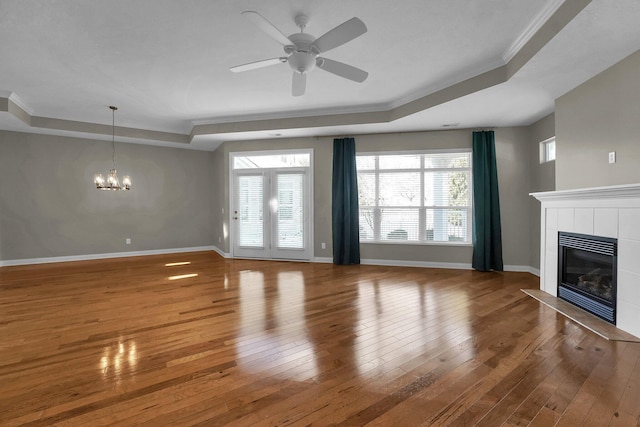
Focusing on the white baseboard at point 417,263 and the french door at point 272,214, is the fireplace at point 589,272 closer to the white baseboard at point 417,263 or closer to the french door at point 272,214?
the white baseboard at point 417,263

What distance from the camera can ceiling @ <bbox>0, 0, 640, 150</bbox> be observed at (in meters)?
2.47

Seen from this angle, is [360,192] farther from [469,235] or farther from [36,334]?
[36,334]

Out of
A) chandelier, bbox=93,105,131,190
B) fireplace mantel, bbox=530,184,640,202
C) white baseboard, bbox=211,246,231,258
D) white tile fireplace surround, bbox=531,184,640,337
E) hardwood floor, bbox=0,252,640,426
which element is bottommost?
hardwood floor, bbox=0,252,640,426

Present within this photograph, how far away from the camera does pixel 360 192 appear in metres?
5.88

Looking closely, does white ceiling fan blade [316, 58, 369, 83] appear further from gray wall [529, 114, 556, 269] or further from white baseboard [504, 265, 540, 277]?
white baseboard [504, 265, 540, 277]

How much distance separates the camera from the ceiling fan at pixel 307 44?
2.14 metres

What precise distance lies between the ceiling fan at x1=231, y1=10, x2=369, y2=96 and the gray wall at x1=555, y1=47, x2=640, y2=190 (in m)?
2.57

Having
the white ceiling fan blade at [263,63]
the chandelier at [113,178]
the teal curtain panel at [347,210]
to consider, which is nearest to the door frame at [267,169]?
the teal curtain panel at [347,210]

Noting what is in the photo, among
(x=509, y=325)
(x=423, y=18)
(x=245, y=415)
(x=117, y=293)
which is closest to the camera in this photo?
(x=245, y=415)

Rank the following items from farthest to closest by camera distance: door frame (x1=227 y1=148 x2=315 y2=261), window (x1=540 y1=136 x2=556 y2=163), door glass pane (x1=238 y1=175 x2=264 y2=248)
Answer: door glass pane (x1=238 y1=175 x2=264 y2=248)
door frame (x1=227 y1=148 x2=315 y2=261)
window (x1=540 y1=136 x2=556 y2=163)

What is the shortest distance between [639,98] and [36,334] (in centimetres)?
600

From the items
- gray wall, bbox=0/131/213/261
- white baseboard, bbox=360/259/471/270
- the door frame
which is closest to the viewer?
white baseboard, bbox=360/259/471/270

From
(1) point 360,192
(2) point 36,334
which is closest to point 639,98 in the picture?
(1) point 360,192

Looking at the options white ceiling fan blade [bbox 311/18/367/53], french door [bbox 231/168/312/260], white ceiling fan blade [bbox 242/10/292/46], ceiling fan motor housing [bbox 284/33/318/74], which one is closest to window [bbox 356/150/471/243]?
french door [bbox 231/168/312/260]
